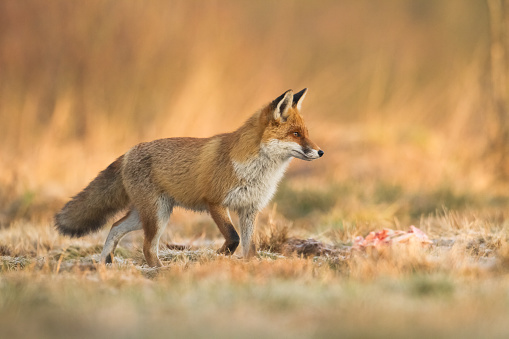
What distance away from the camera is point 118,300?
411cm

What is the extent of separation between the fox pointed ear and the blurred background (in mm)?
4119

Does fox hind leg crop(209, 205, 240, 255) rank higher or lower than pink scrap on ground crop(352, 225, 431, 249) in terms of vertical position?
higher

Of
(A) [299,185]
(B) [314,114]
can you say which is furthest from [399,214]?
(B) [314,114]

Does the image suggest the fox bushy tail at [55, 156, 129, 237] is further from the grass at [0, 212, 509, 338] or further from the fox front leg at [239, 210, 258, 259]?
the fox front leg at [239, 210, 258, 259]

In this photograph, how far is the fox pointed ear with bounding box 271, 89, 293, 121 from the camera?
6410 millimetres

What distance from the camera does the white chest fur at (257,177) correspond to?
6445mm

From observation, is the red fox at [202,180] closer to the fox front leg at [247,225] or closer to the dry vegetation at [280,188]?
the fox front leg at [247,225]

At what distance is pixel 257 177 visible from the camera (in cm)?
649

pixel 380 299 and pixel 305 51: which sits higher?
pixel 305 51

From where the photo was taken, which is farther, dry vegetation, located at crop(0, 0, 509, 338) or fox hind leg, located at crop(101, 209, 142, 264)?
fox hind leg, located at crop(101, 209, 142, 264)

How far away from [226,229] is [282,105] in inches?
54.8

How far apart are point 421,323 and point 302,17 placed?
52.3 ft

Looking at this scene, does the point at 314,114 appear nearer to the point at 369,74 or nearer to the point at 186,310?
the point at 369,74

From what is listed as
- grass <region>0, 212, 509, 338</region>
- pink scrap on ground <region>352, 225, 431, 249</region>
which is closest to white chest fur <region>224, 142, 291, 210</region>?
grass <region>0, 212, 509, 338</region>
